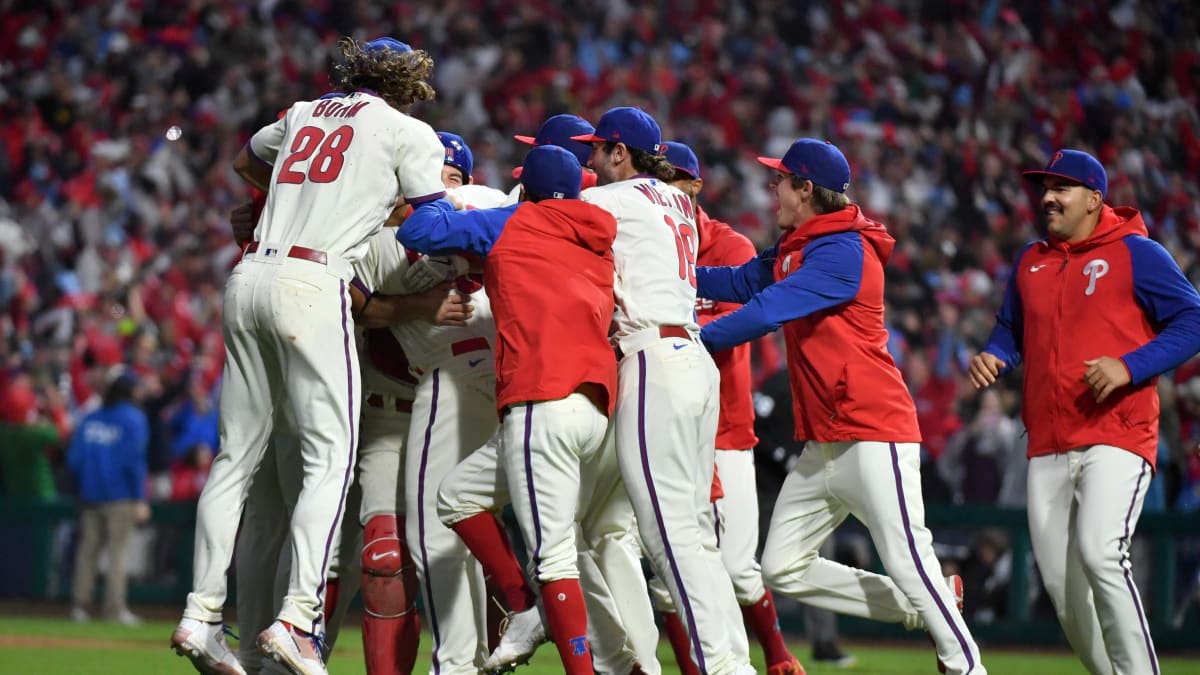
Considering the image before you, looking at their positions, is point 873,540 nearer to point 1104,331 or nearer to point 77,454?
point 1104,331

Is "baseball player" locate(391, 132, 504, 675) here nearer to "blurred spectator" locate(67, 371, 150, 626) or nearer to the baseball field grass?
the baseball field grass

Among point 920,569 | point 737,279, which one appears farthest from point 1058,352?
point 737,279

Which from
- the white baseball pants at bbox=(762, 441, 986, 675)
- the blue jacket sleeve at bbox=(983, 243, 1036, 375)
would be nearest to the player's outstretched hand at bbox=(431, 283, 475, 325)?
the white baseball pants at bbox=(762, 441, 986, 675)

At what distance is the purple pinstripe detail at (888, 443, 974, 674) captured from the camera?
18.5 feet

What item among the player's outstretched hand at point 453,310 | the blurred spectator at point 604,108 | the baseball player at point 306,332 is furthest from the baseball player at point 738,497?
the blurred spectator at point 604,108

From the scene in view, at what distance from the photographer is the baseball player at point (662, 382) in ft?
17.7

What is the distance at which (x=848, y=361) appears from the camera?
593 cm

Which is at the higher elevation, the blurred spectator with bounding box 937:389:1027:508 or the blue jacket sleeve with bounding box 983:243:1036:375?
the blue jacket sleeve with bounding box 983:243:1036:375

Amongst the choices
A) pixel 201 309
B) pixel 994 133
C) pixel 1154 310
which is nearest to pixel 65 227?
pixel 201 309

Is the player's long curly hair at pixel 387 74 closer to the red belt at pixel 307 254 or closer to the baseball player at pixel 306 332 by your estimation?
the baseball player at pixel 306 332

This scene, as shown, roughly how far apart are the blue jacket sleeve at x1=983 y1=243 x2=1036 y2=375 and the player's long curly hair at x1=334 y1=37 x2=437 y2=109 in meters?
2.63

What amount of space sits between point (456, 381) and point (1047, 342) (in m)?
2.42

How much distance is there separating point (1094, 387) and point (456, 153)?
2.87 m

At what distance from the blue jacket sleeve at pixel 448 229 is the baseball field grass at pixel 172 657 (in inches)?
128
